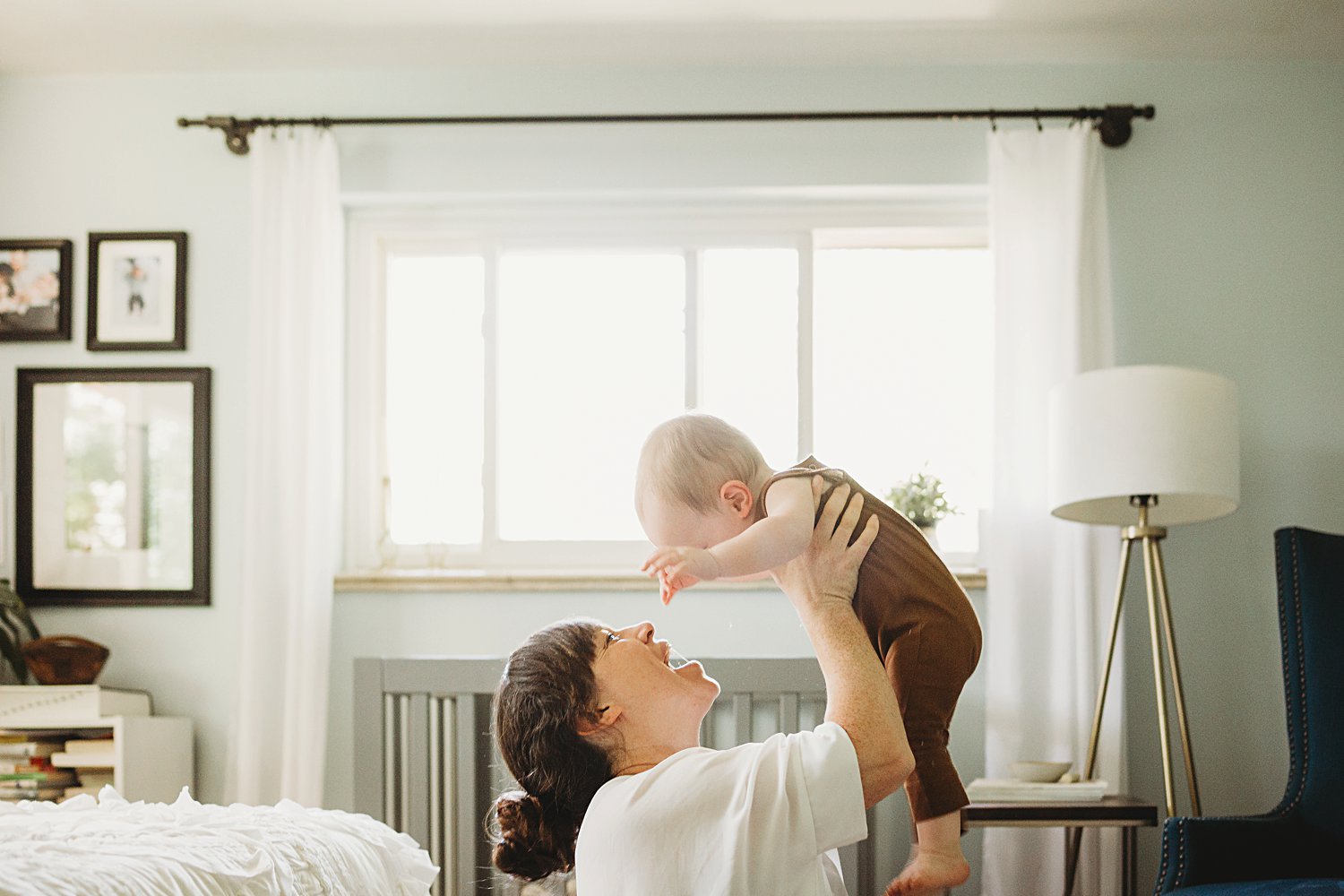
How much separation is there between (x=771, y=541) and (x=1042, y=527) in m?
2.08

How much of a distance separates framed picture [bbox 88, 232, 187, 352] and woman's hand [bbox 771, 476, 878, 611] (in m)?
2.60

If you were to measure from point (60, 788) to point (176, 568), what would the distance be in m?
0.65

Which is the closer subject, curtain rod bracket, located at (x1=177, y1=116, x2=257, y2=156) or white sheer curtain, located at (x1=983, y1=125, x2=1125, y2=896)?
white sheer curtain, located at (x1=983, y1=125, x2=1125, y2=896)

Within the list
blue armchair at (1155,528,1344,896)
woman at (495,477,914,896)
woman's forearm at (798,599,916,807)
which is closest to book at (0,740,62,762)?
woman at (495,477,914,896)

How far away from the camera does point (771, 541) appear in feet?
4.23

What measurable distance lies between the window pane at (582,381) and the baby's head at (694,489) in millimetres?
1949

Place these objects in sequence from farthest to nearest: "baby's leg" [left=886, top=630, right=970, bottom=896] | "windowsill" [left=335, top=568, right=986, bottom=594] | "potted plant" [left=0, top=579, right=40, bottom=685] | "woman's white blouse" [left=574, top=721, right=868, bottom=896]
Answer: "windowsill" [left=335, top=568, right=986, bottom=594] → "potted plant" [left=0, top=579, right=40, bottom=685] → "baby's leg" [left=886, top=630, right=970, bottom=896] → "woman's white blouse" [left=574, top=721, right=868, bottom=896]

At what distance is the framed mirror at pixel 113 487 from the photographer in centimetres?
338

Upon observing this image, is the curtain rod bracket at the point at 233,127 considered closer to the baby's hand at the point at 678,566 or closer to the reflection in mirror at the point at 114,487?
the reflection in mirror at the point at 114,487

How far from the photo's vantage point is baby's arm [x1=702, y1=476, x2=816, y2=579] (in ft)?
4.18

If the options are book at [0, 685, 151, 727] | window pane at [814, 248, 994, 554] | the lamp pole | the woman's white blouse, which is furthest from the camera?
window pane at [814, 248, 994, 554]

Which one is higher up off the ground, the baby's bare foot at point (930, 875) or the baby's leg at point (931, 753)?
the baby's leg at point (931, 753)

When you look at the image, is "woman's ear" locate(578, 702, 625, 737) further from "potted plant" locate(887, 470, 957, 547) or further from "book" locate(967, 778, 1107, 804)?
"potted plant" locate(887, 470, 957, 547)

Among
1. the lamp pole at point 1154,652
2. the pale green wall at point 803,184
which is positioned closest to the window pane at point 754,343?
the pale green wall at point 803,184
